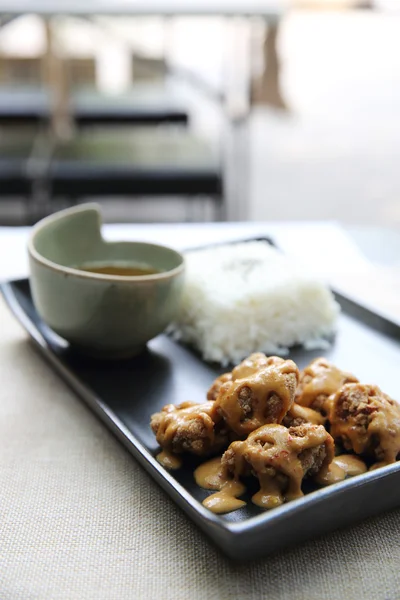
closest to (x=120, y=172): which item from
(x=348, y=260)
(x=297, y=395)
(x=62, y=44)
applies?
(x=62, y=44)

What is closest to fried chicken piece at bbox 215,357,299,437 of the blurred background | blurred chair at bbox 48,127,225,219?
the blurred background

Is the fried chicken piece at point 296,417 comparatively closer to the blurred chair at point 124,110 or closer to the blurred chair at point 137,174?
the blurred chair at point 137,174

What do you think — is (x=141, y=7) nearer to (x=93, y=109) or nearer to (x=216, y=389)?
(x=93, y=109)

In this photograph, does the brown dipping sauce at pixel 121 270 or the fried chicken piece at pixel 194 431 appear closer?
the fried chicken piece at pixel 194 431

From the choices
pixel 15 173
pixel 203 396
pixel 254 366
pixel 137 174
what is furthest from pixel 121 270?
pixel 15 173

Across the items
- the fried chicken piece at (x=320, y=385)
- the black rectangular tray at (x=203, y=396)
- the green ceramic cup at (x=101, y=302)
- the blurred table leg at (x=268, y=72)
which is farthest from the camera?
the blurred table leg at (x=268, y=72)


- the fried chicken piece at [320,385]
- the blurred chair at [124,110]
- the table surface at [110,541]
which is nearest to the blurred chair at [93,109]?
the blurred chair at [124,110]

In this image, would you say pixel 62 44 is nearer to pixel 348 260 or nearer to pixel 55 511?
pixel 348 260
